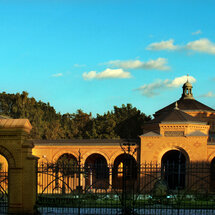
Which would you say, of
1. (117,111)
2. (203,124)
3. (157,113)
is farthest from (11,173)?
(117,111)

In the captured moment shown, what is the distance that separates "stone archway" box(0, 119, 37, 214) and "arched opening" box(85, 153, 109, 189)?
7.08ft

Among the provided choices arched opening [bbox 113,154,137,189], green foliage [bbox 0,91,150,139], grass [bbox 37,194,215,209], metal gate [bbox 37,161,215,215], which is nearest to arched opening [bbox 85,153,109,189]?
metal gate [bbox 37,161,215,215]

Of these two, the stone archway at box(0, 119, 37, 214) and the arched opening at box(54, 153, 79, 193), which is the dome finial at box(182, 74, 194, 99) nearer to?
the arched opening at box(54, 153, 79, 193)

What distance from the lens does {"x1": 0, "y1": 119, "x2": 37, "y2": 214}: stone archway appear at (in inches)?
491

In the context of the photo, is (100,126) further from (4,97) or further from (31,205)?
(31,205)

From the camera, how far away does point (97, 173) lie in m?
17.7

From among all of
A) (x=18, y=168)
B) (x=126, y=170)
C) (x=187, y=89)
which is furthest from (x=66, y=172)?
(x=187, y=89)

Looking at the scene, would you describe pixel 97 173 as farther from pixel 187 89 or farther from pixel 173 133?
pixel 187 89

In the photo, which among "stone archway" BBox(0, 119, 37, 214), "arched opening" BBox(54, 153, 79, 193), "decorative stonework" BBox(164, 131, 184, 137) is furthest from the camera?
"decorative stonework" BBox(164, 131, 184, 137)

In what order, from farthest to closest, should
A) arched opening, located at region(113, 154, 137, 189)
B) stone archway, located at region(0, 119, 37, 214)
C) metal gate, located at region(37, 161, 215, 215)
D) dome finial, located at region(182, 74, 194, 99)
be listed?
dome finial, located at region(182, 74, 194, 99) → metal gate, located at region(37, 161, 215, 215) → arched opening, located at region(113, 154, 137, 189) → stone archway, located at region(0, 119, 37, 214)

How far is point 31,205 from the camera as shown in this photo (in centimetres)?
1252

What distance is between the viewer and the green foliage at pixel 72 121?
49.2 m

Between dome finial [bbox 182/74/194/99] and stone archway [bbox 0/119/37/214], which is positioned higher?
dome finial [bbox 182/74/194/99]

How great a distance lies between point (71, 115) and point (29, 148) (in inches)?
2012
